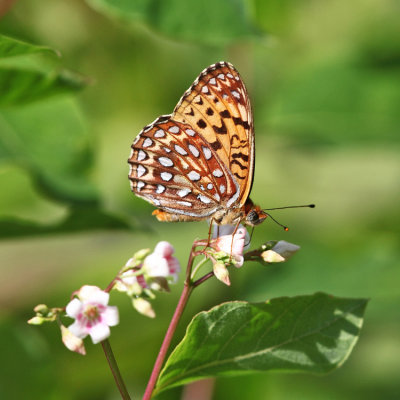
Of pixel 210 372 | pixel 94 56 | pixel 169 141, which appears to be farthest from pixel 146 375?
pixel 94 56

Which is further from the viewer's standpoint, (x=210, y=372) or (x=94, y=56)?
(x=94, y=56)

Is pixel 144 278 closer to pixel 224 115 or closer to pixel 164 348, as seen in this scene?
pixel 164 348

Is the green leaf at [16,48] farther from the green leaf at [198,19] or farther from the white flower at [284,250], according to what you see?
Result: the green leaf at [198,19]

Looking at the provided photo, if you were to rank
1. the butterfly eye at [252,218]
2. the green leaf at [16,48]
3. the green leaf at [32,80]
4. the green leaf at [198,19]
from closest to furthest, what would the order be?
the green leaf at [16,48] < the green leaf at [32,80] < the butterfly eye at [252,218] < the green leaf at [198,19]

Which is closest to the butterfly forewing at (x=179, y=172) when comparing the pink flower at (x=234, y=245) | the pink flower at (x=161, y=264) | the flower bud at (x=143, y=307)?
the pink flower at (x=234, y=245)

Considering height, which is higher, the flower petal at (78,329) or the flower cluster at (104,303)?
the flower cluster at (104,303)

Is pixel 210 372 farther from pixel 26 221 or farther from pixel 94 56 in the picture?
pixel 94 56
